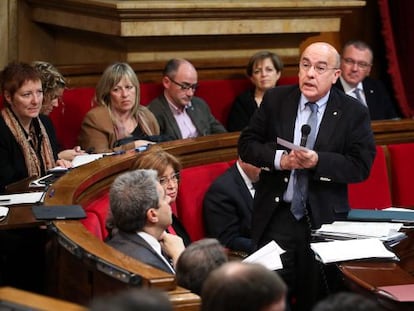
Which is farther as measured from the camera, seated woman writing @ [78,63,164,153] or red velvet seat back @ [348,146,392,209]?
red velvet seat back @ [348,146,392,209]

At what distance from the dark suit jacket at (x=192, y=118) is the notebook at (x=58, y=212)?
214 centimetres

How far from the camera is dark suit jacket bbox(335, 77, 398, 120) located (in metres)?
6.54

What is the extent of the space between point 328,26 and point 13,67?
8.49 ft

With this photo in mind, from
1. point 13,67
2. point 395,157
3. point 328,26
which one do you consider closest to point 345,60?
point 328,26

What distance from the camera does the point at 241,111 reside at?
6.27 metres

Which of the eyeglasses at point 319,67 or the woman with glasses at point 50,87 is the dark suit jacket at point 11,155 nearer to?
the woman with glasses at point 50,87

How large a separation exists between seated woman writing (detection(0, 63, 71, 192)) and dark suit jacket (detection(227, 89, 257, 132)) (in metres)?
1.61

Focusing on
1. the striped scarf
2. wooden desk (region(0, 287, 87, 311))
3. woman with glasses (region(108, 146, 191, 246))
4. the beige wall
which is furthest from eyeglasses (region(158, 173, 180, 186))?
wooden desk (region(0, 287, 87, 311))

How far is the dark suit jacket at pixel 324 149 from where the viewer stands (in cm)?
424

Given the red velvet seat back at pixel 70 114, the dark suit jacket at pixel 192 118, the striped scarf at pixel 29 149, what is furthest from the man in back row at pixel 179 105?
the striped scarf at pixel 29 149

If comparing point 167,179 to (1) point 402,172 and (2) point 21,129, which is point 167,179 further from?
(1) point 402,172

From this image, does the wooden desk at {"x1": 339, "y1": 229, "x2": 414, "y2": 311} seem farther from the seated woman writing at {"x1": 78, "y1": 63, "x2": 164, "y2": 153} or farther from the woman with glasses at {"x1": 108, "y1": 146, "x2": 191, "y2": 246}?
the seated woman writing at {"x1": 78, "y1": 63, "x2": 164, "y2": 153}

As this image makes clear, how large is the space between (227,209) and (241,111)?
144 centimetres

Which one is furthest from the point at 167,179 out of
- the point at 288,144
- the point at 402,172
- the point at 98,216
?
the point at 402,172
